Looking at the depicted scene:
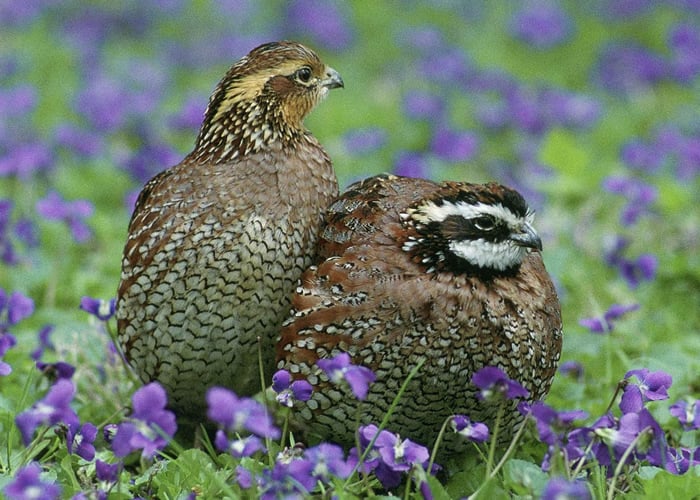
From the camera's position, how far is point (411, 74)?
11.8m

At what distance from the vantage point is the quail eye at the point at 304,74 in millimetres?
5178

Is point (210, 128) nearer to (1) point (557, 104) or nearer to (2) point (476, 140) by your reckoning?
(2) point (476, 140)

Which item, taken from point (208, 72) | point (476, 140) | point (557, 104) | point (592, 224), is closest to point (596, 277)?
point (592, 224)

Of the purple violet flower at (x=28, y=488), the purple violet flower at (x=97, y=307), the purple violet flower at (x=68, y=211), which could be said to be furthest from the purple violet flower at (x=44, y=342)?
the purple violet flower at (x=28, y=488)

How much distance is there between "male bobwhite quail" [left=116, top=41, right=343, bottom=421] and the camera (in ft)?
15.5

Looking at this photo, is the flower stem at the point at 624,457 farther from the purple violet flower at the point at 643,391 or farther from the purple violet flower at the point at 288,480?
the purple violet flower at the point at 288,480

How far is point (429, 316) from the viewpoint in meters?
4.35

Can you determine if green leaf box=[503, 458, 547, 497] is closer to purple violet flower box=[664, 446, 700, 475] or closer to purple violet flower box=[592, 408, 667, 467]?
purple violet flower box=[592, 408, 667, 467]

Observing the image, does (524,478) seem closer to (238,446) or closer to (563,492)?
(563,492)

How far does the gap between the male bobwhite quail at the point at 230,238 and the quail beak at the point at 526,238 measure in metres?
0.89

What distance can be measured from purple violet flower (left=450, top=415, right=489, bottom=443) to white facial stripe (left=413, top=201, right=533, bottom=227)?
0.74m

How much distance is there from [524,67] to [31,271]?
6674mm

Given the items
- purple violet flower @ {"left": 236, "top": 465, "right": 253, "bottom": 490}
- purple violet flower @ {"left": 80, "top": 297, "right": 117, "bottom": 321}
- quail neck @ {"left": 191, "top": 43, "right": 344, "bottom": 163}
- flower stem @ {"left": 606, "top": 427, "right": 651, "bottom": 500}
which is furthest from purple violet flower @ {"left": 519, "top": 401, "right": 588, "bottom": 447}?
purple violet flower @ {"left": 80, "top": 297, "right": 117, "bottom": 321}

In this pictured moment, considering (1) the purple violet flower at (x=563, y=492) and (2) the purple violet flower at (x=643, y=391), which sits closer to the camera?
(1) the purple violet flower at (x=563, y=492)
